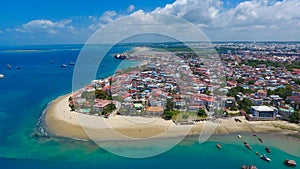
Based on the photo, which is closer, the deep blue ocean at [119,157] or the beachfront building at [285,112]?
the deep blue ocean at [119,157]

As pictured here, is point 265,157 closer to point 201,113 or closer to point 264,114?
point 264,114

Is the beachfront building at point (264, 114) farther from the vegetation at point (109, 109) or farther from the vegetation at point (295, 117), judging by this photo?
the vegetation at point (109, 109)

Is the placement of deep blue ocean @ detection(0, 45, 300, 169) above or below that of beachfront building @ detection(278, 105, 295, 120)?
below

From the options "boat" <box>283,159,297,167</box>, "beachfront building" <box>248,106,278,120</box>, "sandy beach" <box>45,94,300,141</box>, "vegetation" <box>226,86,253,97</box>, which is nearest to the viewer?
"boat" <box>283,159,297,167</box>

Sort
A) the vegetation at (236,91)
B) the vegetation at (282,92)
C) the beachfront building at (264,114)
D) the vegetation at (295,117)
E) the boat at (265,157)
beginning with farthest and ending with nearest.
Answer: the vegetation at (236,91) → the vegetation at (282,92) → the beachfront building at (264,114) → the vegetation at (295,117) → the boat at (265,157)

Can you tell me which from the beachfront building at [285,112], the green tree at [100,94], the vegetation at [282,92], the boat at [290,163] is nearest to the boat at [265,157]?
the boat at [290,163]

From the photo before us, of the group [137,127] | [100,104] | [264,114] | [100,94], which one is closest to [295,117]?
[264,114]

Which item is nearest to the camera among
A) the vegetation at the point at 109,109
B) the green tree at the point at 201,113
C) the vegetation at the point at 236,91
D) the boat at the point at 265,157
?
the boat at the point at 265,157

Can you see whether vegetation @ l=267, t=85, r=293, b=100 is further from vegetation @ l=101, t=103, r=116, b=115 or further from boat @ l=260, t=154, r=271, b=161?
vegetation @ l=101, t=103, r=116, b=115

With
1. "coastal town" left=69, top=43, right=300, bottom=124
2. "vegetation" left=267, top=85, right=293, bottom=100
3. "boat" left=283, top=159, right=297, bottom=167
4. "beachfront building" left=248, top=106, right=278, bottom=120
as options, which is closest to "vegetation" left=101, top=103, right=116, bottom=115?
"coastal town" left=69, top=43, right=300, bottom=124
